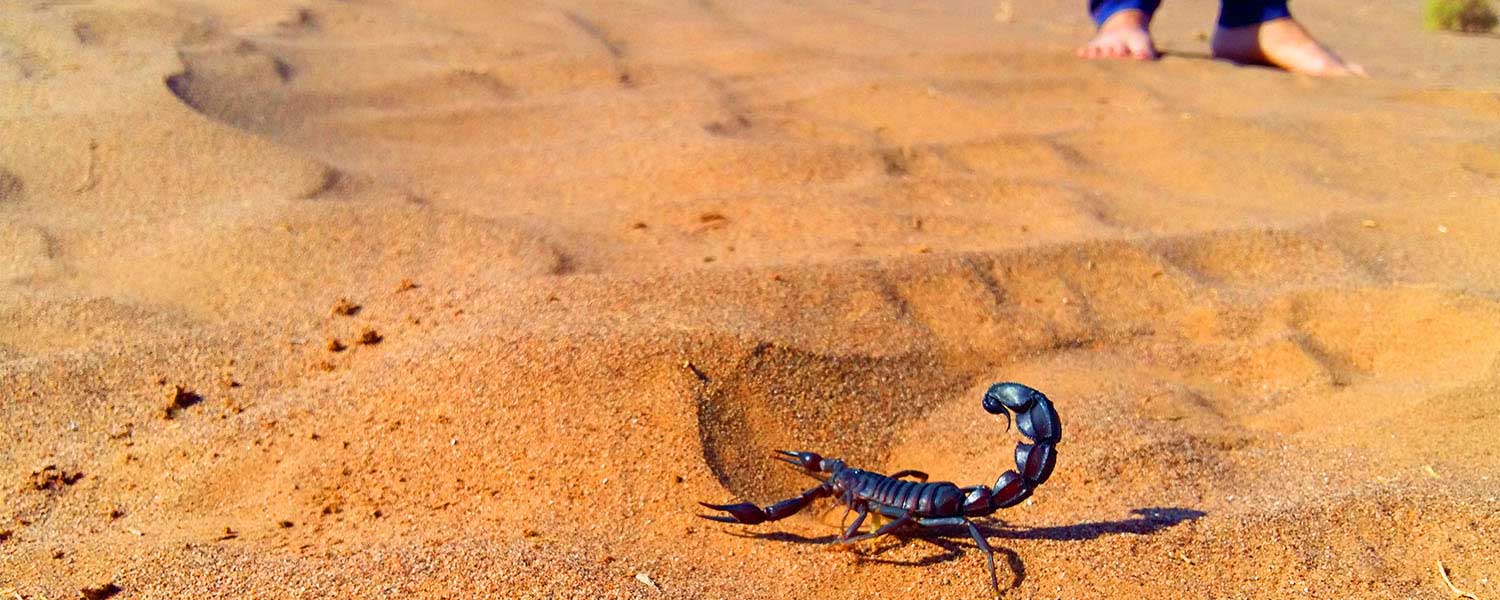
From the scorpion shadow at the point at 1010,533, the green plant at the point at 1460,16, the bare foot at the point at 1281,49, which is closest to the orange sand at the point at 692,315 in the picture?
the scorpion shadow at the point at 1010,533

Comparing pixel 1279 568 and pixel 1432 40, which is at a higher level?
pixel 1279 568

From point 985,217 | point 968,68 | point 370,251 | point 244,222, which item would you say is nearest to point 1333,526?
point 985,217

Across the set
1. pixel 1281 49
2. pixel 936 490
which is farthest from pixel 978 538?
pixel 1281 49

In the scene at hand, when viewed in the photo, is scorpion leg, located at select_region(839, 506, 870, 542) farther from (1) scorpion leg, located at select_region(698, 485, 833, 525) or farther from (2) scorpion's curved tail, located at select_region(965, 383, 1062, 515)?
(2) scorpion's curved tail, located at select_region(965, 383, 1062, 515)

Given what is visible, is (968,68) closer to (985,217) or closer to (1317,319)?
(985,217)

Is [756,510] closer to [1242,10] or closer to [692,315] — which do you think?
[692,315]

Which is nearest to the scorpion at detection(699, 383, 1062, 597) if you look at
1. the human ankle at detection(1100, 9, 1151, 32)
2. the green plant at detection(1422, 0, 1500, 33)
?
the human ankle at detection(1100, 9, 1151, 32)
